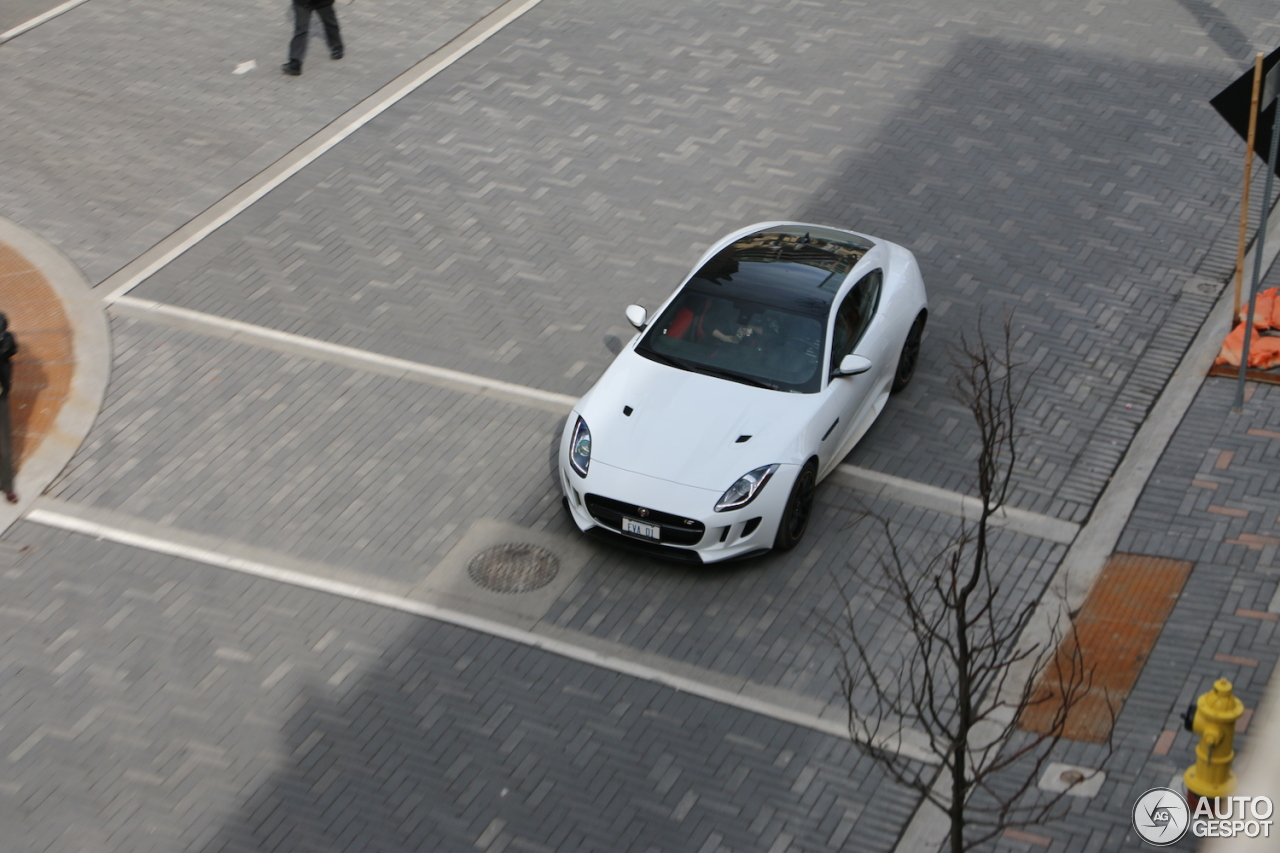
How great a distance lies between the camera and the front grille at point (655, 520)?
10273 mm

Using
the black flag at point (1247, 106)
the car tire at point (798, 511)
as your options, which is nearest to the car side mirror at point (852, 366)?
the car tire at point (798, 511)

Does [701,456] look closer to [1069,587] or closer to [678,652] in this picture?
[678,652]

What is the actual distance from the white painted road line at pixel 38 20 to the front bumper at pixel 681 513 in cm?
1197

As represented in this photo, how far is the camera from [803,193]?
49.9 ft

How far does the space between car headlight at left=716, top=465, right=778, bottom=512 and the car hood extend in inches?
2.0

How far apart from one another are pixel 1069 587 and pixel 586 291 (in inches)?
214

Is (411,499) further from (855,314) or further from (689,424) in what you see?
(855,314)

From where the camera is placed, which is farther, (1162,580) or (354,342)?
(354,342)

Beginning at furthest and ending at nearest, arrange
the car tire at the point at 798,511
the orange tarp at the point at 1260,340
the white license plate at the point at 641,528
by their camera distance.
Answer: the orange tarp at the point at 1260,340 < the car tire at the point at 798,511 < the white license plate at the point at 641,528

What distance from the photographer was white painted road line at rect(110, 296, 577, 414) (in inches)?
489

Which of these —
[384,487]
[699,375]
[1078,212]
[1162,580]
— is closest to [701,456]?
[699,375]

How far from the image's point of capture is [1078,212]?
48.5 feet

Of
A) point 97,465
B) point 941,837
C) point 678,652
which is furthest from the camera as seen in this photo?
point 97,465

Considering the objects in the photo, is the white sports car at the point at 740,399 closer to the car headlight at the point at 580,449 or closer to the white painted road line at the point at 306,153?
the car headlight at the point at 580,449
